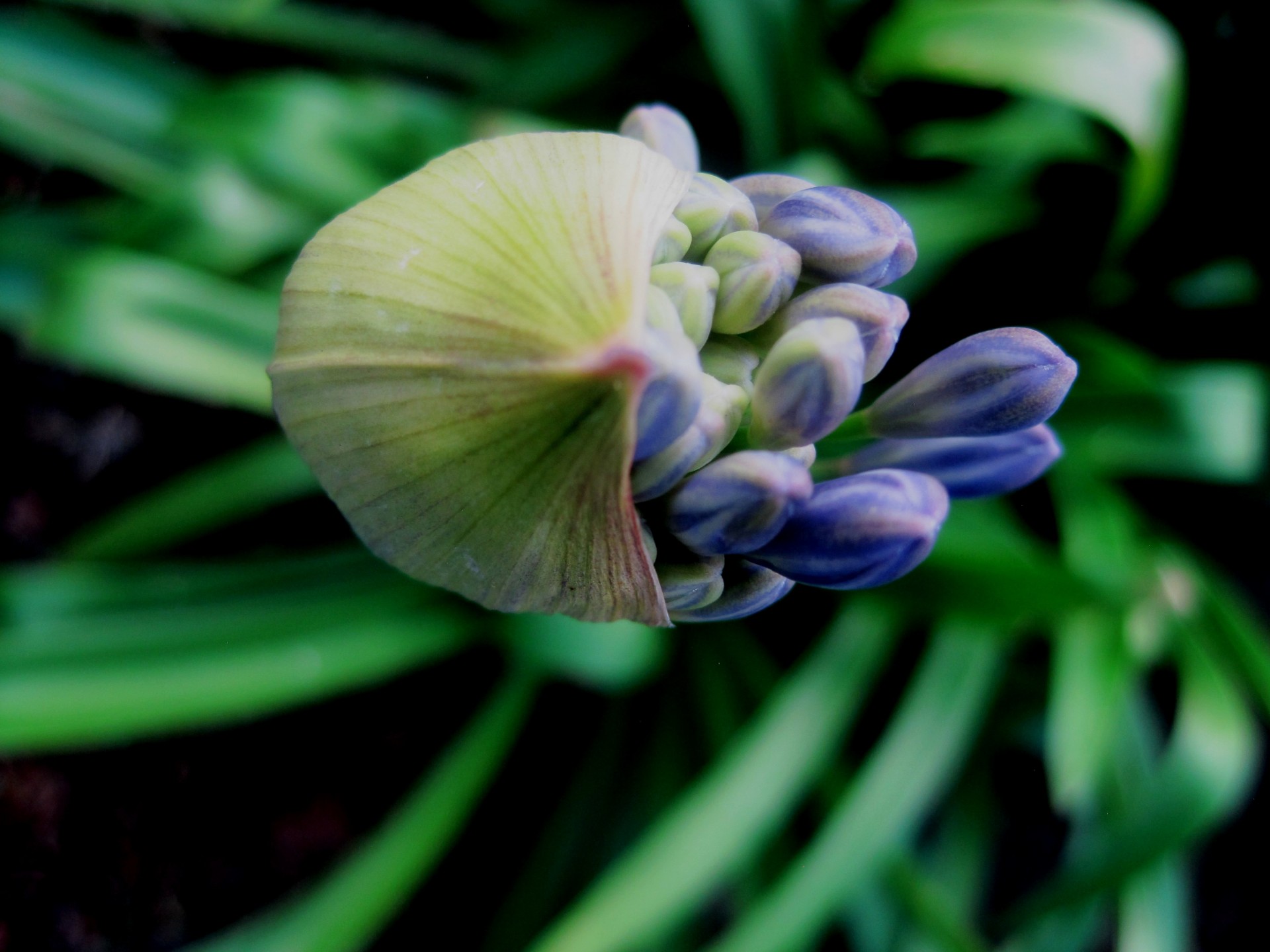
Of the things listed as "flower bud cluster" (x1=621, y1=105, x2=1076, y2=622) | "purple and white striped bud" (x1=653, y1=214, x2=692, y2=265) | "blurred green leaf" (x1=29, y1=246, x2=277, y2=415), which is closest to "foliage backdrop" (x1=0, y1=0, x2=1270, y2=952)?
"blurred green leaf" (x1=29, y1=246, x2=277, y2=415)

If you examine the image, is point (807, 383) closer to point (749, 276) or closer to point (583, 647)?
point (749, 276)

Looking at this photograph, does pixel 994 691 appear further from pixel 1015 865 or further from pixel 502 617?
pixel 502 617

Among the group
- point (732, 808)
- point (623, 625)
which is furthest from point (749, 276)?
point (732, 808)

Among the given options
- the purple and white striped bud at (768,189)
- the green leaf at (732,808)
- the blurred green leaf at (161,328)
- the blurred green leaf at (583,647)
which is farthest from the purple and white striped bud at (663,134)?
the green leaf at (732,808)

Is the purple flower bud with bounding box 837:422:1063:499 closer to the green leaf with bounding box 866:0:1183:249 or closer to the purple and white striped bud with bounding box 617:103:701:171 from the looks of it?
the purple and white striped bud with bounding box 617:103:701:171

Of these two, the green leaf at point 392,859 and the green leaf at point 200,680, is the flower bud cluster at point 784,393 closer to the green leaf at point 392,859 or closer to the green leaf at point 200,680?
the green leaf at point 200,680

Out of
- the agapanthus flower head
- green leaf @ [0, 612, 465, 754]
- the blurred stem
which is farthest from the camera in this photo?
the blurred stem
